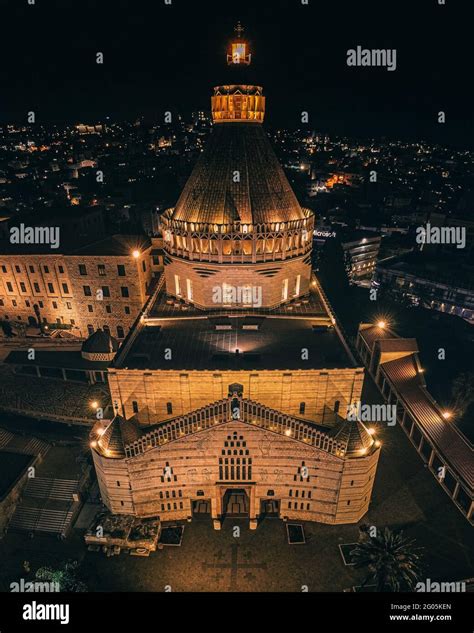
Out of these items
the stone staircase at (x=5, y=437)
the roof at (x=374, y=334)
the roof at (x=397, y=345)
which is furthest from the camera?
the roof at (x=374, y=334)

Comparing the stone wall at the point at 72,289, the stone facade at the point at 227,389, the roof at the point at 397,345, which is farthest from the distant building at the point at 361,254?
the stone facade at the point at 227,389

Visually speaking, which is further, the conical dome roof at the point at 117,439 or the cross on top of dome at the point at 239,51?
the cross on top of dome at the point at 239,51

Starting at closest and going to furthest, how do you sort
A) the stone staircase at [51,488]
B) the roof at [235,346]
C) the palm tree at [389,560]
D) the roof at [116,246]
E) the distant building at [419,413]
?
1. the palm tree at [389,560]
2. the distant building at [419,413]
3. the roof at [235,346]
4. the stone staircase at [51,488]
5. the roof at [116,246]

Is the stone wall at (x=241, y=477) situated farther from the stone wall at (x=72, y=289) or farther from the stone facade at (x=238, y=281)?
the stone wall at (x=72, y=289)

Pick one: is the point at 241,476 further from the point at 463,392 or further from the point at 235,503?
the point at 463,392

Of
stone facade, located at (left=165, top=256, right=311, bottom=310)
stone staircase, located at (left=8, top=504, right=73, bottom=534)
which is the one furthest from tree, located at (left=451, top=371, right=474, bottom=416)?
stone staircase, located at (left=8, top=504, right=73, bottom=534)

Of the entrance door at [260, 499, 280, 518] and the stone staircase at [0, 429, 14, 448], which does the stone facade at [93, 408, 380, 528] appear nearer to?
the entrance door at [260, 499, 280, 518]

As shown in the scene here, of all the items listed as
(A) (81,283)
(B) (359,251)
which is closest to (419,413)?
(A) (81,283)
